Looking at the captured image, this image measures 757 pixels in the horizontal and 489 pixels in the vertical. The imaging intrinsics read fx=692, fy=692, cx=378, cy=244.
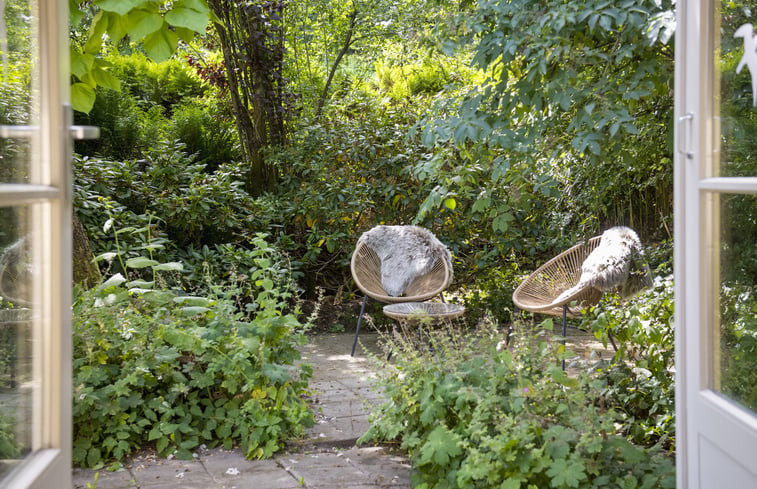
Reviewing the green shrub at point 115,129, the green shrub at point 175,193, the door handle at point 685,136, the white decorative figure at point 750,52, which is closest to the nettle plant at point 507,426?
the door handle at point 685,136

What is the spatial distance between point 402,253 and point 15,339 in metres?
3.83

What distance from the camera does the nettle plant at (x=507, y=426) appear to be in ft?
7.25

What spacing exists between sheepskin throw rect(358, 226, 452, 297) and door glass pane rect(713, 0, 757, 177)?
3332 mm

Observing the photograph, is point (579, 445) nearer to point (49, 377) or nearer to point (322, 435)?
point (322, 435)

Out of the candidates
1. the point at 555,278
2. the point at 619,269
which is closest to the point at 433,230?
the point at 555,278

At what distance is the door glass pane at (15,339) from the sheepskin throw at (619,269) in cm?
331

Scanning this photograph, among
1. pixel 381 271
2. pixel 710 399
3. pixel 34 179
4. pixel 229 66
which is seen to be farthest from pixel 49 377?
pixel 229 66

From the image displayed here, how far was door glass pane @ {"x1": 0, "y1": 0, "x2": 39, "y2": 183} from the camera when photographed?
1191 millimetres

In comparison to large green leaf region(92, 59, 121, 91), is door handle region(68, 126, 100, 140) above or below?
below

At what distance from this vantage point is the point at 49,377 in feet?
4.50

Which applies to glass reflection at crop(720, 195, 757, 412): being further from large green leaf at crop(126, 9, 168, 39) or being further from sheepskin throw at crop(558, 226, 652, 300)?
sheepskin throw at crop(558, 226, 652, 300)

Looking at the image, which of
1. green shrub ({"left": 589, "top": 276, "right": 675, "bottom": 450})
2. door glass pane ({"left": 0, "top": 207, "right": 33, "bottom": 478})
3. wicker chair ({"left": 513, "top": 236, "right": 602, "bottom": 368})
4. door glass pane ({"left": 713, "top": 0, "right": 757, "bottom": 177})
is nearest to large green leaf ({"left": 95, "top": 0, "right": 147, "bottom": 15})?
door glass pane ({"left": 0, "top": 207, "right": 33, "bottom": 478})

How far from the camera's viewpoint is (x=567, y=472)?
6.96ft

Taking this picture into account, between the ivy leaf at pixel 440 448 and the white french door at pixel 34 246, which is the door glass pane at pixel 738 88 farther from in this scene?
the white french door at pixel 34 246
